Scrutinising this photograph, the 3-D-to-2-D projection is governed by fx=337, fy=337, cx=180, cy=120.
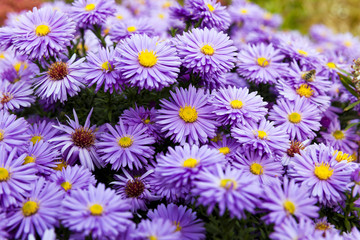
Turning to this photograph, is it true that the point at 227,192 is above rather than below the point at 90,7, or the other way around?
below

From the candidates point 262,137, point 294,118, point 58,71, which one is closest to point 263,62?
point 294,118

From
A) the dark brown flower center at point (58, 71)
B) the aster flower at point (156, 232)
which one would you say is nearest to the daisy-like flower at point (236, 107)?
the aster flower at point (156, 232)

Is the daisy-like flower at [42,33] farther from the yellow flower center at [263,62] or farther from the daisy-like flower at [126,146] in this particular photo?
the yellow flower center at [263,62]

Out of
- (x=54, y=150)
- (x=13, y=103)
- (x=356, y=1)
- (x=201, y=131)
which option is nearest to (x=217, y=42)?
(x=201, y=131)

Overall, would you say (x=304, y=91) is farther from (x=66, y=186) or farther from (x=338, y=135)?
(x=66, y=186)

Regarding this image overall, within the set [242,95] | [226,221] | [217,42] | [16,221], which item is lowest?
[16,221]

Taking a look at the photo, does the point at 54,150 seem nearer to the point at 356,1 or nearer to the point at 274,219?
the point at 274,219
